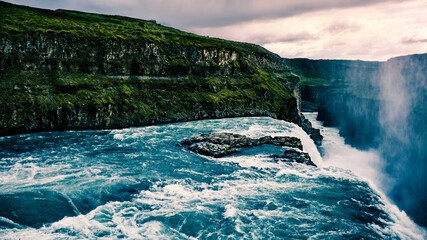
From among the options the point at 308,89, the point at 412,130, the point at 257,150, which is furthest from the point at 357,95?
the point at 257,150

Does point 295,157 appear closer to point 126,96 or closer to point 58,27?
point 126,96

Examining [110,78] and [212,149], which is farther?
[110,78]

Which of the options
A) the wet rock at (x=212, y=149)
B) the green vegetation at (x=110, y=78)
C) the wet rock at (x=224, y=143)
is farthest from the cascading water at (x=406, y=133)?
the green vegetation at (x=110, y=78)

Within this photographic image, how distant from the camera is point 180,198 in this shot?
22719 millimetres

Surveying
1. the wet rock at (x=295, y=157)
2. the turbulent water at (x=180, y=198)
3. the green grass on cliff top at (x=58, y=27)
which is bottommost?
the turbulent water at (x=180, y=198)

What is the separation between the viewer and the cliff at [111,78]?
49438 mm

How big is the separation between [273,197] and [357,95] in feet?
318

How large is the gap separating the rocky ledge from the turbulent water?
154cm

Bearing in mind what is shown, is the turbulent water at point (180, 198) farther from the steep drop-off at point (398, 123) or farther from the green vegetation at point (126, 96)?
the green vegetation at point (126, 96)

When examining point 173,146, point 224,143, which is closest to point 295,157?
point 224,143

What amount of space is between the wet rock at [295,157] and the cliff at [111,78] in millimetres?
34733

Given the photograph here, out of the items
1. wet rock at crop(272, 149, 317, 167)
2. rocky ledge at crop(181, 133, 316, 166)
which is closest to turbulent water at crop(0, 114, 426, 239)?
wet rock at crop(272, 149, 317, 167)

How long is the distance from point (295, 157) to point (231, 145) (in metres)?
8.70

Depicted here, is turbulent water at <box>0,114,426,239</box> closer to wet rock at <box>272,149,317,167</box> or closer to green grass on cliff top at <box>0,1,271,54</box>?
wet rock at <box>272,149,317,167</box>
